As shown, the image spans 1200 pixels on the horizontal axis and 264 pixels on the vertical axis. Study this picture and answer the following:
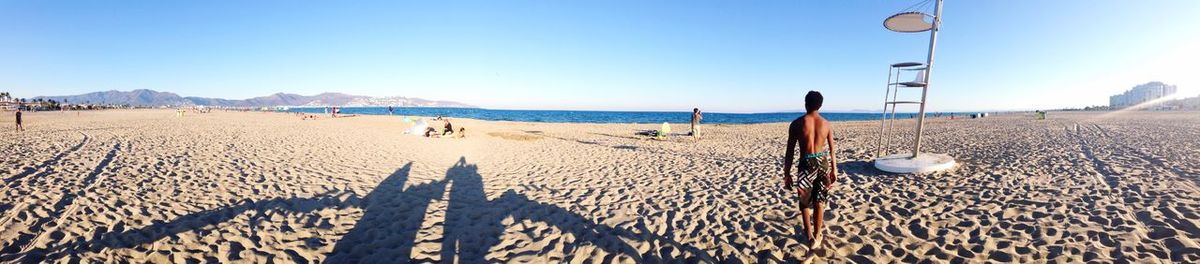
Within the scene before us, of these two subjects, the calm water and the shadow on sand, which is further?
the calm water

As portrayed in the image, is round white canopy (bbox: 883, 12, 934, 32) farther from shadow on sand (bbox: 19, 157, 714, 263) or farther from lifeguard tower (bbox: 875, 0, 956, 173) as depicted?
shadow on sand (bbox: 19, 157, 714, 263)

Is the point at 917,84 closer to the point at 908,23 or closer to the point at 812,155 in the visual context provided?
the point at 908,23

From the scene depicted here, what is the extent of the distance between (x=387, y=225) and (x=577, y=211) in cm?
254

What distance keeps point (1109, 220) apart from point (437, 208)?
8.44 m

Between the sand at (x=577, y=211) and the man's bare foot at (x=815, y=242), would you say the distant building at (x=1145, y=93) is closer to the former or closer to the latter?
the sand at (x=577, y=211)

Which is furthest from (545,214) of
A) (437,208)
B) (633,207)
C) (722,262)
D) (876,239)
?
(876,239)

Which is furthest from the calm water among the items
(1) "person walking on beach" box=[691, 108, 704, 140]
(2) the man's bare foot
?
(2) the man's bare foot

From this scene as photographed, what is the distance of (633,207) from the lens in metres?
6.24

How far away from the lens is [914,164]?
25.6ft

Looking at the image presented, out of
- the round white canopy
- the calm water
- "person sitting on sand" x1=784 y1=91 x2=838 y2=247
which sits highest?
the round white canopy

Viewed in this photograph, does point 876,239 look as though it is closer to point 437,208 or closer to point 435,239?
point 435,239

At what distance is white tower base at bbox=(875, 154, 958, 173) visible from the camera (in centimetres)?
767

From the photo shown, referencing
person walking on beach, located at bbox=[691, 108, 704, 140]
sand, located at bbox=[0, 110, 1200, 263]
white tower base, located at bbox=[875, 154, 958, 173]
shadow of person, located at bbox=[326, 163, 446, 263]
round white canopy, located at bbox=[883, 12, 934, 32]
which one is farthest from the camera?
person walking on beach, located at bbox=[691, 108, 704, 140]

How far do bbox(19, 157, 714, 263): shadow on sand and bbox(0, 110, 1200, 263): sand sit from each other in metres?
0.03
